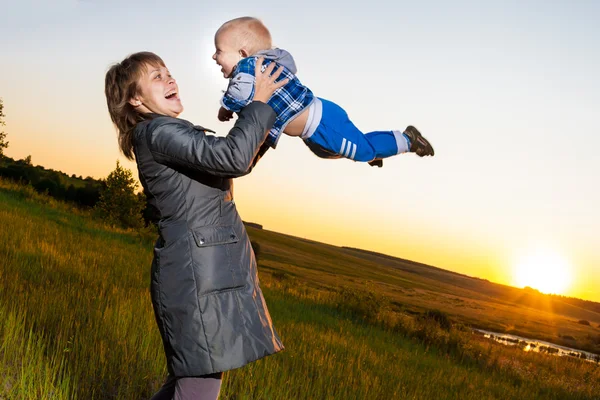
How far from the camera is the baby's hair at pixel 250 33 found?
2.97 metres

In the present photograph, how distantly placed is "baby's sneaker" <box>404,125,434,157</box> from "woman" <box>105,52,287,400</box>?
44.8 inches

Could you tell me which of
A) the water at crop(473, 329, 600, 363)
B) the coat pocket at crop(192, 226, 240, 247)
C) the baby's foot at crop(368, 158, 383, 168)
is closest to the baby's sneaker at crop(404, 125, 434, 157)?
the baby's foot at crop(368, 158, 383, 168)

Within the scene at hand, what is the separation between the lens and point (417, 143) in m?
3.36

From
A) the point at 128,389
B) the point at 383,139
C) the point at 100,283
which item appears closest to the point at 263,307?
the point at 383,139

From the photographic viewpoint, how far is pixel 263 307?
2.54 meters

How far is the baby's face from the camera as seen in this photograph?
2.96 m

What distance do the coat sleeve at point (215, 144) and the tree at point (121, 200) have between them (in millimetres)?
24091

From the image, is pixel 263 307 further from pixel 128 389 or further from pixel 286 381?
pixel 286 381

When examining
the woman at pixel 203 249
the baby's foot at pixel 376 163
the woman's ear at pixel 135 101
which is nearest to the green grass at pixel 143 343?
the woman at pixel 203 249

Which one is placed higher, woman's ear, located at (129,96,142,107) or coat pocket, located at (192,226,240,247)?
woman's ear, located at (129,96,142,107)

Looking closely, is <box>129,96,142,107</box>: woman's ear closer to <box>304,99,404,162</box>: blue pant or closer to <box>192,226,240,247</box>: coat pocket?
<box>192,226,240,247</box>: coat pocket

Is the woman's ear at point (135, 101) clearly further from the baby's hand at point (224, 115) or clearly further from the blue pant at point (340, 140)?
the blue pant at point (340, 140)

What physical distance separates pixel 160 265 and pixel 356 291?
14.4 metres

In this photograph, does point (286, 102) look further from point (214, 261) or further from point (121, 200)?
point (121, 200)
